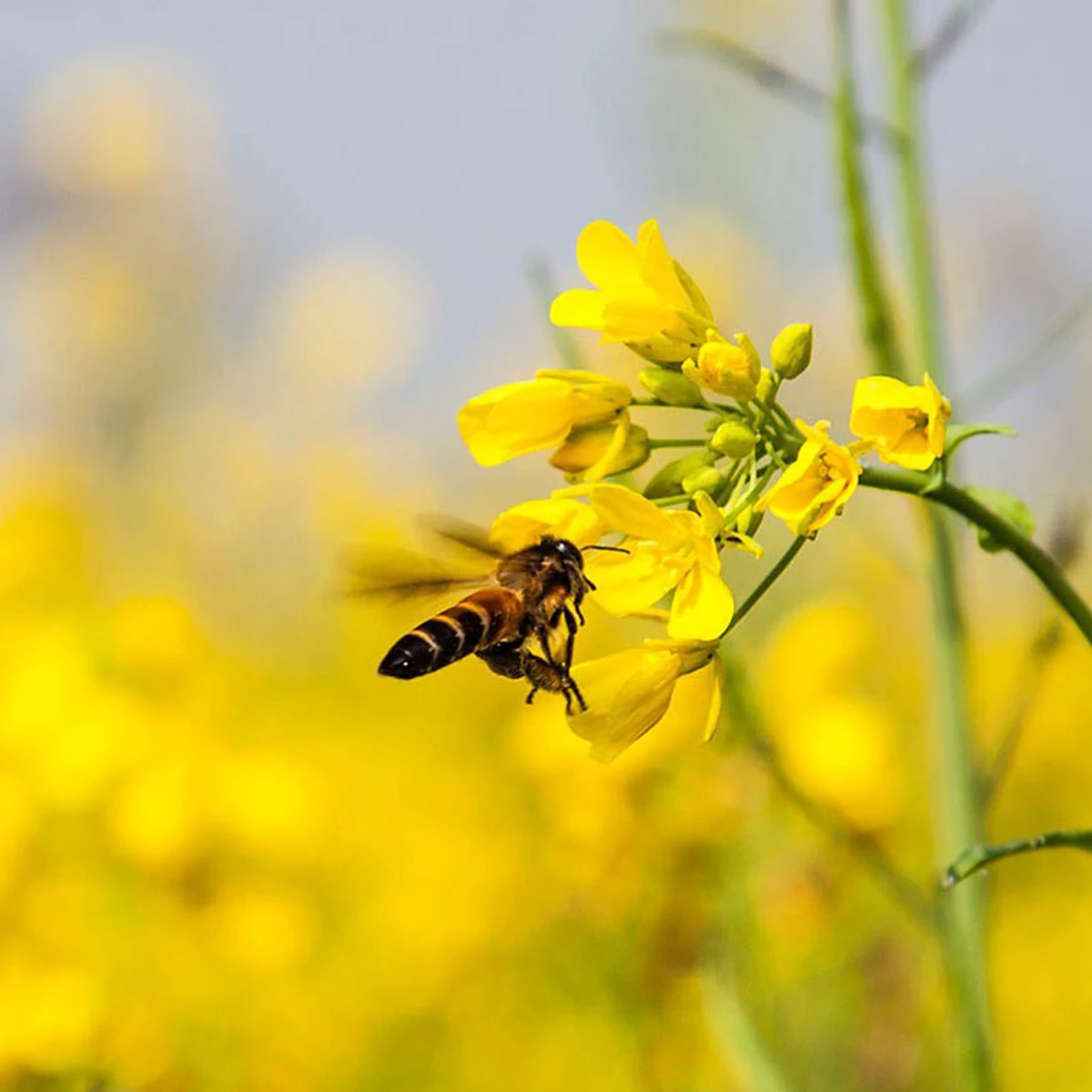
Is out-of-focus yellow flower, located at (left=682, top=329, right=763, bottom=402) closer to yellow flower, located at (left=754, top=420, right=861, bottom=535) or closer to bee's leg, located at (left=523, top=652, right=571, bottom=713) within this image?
yellow flower, located at (left=754, top=420, right=861, bottom=535)

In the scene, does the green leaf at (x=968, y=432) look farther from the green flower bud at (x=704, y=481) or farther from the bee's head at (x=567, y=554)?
the bee's head at (x=567, y=554)

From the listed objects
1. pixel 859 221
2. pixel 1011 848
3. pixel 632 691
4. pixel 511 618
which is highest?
pixel 859 221

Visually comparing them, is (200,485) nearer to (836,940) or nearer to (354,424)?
(354,424)

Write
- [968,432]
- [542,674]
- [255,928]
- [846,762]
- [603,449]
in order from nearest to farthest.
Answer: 1. [968,432]
2. [603,449]
3. [542,674]
4. [846,762]
5. [255,928]

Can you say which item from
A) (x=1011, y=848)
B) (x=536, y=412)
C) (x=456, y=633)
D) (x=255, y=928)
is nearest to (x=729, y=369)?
(x=536, y=412)

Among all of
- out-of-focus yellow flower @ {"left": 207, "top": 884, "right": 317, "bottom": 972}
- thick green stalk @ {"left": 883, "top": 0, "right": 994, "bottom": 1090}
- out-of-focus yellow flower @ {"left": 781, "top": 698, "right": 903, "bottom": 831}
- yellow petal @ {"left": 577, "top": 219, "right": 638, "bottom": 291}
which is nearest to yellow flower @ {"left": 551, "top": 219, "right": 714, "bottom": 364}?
yellow petal @ {"left": 577, "top": 219, "right": 638, "bottom": 291}

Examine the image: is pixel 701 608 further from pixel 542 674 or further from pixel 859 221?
pixel 859 221

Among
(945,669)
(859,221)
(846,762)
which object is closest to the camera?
(859,221)

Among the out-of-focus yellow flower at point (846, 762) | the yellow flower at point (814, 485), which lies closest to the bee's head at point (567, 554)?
the yellow flower at point (814, 485)
